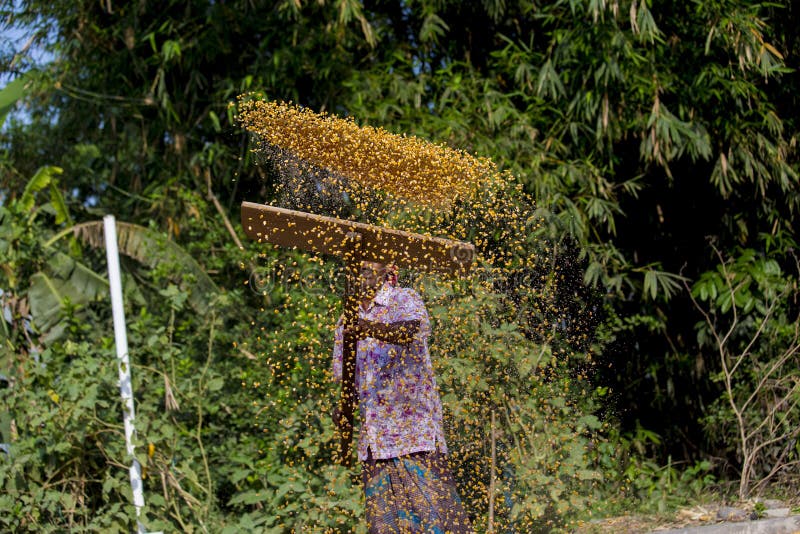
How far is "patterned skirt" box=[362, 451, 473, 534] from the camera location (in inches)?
125

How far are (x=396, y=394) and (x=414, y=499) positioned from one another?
36 cm

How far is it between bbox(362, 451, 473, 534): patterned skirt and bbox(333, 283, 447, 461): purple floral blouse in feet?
0.19

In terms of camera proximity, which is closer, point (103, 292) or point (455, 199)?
point (455, 199)

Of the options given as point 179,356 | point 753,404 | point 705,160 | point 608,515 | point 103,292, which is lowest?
point 608,515

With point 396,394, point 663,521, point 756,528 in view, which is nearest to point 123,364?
point 396,394

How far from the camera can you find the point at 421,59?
6203mm

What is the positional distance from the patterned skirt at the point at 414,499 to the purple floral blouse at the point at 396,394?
0.06 meters

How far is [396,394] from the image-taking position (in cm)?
320

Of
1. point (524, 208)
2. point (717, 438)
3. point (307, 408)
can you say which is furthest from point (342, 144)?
point (717, 438)

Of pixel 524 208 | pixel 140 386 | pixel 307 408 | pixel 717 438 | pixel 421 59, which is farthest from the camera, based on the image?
pixel 421 59

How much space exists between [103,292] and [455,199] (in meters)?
2.87

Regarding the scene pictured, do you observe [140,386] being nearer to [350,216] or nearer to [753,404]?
[350,216]

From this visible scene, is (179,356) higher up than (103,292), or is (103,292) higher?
(103,292)

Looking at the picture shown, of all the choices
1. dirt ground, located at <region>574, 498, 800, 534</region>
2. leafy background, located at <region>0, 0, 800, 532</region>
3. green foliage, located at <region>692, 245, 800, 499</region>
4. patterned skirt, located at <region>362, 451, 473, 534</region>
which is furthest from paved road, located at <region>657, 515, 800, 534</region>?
patterned skirt, located at <region>362, 451, 473, 534</region>
